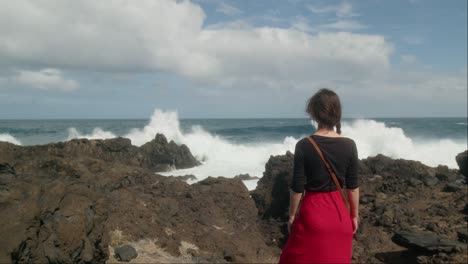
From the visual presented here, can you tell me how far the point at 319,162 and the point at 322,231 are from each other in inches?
19.2

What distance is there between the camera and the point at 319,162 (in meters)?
3.17

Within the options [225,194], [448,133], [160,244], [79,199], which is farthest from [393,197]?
[448,133]

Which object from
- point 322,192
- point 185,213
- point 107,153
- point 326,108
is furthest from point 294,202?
point 107,153

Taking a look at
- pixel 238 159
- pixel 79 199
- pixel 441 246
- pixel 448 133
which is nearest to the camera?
pixel 79 199

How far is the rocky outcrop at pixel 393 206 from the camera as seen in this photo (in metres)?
8.05

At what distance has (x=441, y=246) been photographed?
7.34 metres

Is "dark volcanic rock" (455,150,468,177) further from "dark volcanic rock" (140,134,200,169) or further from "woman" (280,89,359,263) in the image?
"dark volcanic rock" (140,134,200,169)

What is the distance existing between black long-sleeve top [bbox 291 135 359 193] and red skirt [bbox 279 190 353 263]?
0.27 feet

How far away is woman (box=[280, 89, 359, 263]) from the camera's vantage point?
10.3 feet

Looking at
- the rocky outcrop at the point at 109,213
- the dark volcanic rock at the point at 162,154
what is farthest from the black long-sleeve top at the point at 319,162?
the dark volcanic rock at the point at 162,154

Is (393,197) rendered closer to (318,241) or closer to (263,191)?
(263,191)

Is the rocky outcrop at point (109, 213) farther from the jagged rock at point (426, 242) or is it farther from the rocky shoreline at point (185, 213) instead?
the jagged rock at point (426, 242)

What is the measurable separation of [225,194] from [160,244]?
9.04ft

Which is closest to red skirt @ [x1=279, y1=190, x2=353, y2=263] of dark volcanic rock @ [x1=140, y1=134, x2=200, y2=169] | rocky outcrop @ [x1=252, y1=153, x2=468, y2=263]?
rocky outcrop @ [x1=252, y1=153, x2=468, y2=263]
